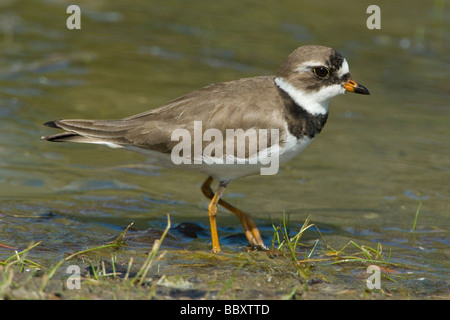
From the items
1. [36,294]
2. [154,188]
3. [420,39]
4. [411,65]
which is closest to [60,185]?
[154,188]

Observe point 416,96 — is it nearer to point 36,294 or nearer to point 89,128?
point 89,128

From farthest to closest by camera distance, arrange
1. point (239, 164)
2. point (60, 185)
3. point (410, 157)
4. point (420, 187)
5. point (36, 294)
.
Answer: point (410, 157) → point (420, 187) → point (60, 185) → point (239, 164) → point (36, 294)

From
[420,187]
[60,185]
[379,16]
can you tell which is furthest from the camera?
[379,16]

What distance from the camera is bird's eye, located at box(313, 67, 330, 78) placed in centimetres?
616

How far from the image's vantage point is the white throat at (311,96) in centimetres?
612

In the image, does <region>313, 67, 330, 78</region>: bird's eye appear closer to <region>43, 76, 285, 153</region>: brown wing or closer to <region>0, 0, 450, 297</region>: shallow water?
<region>43, 76, 285, 153</region>: brown wing

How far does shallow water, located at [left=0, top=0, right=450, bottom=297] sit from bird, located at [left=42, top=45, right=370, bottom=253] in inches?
32.3

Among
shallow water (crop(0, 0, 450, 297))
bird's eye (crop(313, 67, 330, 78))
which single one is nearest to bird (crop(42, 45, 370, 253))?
bird's eye (crop(313, 67, 330, 78))

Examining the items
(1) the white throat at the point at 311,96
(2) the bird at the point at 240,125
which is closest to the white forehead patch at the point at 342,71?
(2) the bird at the point at 240,125

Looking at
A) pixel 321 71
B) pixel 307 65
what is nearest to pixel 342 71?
pixel 321 71

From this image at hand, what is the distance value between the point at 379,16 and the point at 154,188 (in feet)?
25.6

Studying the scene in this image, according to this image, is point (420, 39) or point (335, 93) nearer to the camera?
point (335, 93)

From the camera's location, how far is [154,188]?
757 cm
